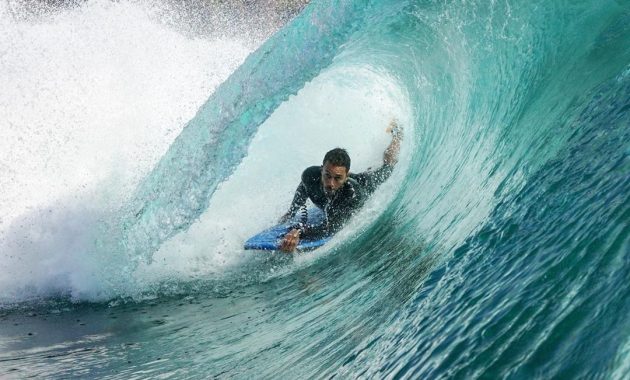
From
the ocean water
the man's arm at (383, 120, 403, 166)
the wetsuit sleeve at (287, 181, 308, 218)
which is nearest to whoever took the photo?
the ocean water

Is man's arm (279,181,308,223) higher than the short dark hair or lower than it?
lower

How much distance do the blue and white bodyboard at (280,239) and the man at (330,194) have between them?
0.28ft

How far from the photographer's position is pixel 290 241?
21.1 ft

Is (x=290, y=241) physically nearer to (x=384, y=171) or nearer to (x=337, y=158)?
(x=337, y=158)

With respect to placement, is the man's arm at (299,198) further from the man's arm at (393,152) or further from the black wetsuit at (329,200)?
the man's arm at (393,152)

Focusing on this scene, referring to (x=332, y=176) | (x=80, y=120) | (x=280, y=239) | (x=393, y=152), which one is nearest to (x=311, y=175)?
(x=332, y=176)

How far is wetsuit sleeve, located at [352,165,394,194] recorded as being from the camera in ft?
24.0

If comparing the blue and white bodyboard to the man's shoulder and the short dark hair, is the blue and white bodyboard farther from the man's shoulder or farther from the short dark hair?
the short dark hair

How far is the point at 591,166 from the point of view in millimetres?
4180

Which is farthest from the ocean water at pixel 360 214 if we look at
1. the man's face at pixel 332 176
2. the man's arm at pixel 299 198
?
the man's face at pixel 332 176

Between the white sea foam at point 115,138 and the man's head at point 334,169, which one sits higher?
the white sea foam at point 115,138

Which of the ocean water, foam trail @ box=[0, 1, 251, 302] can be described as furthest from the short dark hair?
foam trail @ box=[0, 1, 251, 302]

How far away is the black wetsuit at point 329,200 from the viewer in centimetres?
690

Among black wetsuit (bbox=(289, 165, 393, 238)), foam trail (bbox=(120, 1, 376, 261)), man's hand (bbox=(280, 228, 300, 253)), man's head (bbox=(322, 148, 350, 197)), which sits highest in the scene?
foam trail (bbox=(120, 1, 376, 261))
